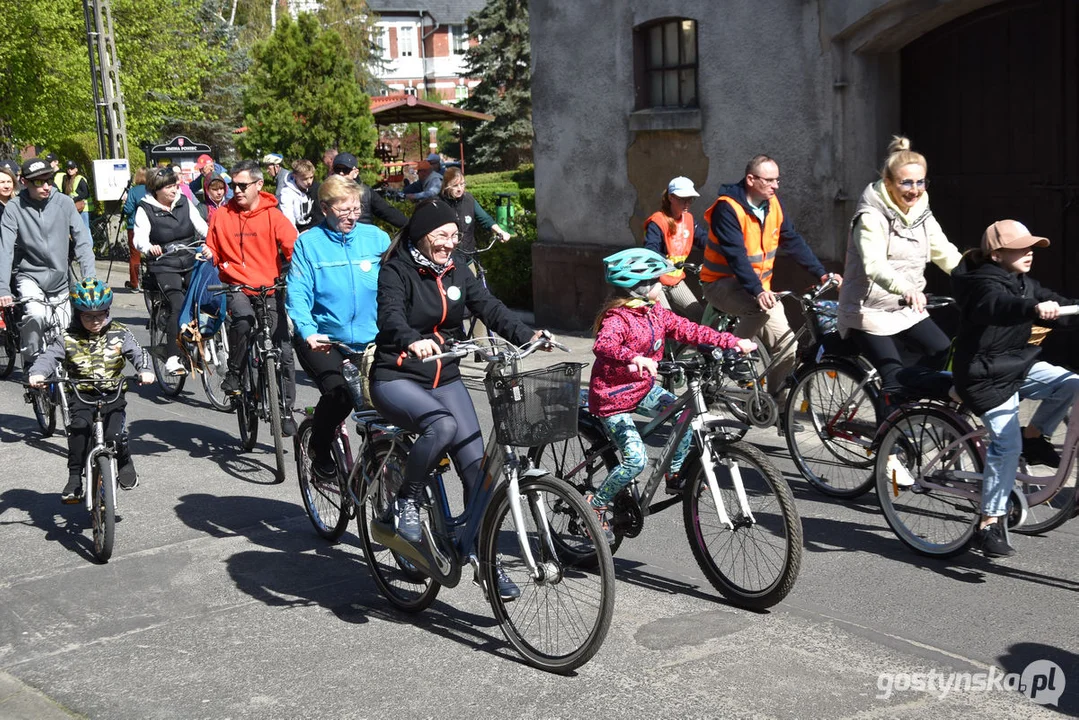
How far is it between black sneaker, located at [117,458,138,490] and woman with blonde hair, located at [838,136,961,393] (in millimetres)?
4015

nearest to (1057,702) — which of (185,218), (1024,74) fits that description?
(1024,74)

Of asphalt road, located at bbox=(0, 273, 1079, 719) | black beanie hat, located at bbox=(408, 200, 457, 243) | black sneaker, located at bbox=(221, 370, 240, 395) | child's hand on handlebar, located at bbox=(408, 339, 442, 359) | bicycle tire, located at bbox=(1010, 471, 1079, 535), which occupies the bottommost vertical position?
asphalt road, located at bbox=(0, 273, 1079, 719)

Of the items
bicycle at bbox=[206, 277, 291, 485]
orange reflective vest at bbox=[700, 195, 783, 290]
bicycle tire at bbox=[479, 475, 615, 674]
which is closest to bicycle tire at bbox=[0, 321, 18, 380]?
bicycle at bbox=[206, 277, 291, 485]

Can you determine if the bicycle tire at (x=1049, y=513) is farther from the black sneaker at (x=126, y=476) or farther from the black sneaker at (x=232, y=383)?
the black sneaker at (x=232, y=383)

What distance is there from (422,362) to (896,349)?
112 inches

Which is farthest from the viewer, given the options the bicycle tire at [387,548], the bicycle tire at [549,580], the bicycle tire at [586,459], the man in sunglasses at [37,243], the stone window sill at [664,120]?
the stone window sill at [664,120]

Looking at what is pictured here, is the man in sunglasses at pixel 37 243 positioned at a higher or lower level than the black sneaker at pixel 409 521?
higher

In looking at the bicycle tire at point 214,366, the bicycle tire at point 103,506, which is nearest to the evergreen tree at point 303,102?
the bicycle tire at point 214,366

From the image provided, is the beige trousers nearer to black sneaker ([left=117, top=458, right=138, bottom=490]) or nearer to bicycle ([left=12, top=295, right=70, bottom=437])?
black sneaker ([left=117, top=458, right=138, bottom=490])

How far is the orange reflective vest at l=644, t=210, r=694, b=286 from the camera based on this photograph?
398 inches

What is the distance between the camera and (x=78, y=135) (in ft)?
115

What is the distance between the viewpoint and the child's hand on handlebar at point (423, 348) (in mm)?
5121

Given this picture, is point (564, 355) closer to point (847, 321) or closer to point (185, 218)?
point (185, 218)

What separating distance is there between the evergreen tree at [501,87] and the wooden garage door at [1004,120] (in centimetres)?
4044
